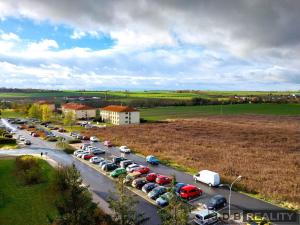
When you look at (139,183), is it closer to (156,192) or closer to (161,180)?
(161,180)

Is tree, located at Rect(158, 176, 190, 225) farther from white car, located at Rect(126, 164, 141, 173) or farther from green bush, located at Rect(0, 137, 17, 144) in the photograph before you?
green bush, located at Rect(0, 137, 17, 144)

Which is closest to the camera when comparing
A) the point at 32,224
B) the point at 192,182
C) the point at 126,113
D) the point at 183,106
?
the point at 32,224

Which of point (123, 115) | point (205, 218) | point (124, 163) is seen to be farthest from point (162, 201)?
point (123, 115)

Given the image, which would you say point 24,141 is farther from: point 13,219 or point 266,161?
point 266,161

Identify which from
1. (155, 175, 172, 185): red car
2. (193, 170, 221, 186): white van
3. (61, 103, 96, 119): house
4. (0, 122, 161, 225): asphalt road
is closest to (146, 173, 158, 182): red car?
(155, 175, 172, 185): red car

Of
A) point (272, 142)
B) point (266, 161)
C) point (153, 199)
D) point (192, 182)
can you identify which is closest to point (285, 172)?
point (266, 161)
